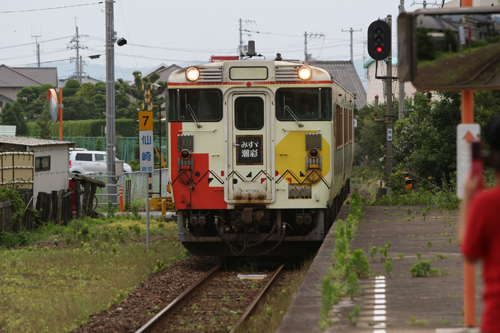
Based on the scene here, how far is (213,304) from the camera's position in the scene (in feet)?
30.5

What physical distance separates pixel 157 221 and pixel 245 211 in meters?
8.81

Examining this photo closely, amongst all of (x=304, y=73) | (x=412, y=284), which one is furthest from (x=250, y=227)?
(x=412, y=284)

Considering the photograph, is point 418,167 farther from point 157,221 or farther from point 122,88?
point 122,88

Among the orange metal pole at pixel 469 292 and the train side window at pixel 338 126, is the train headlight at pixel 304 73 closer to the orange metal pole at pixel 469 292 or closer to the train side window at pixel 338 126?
the train side window at pixel 338 126

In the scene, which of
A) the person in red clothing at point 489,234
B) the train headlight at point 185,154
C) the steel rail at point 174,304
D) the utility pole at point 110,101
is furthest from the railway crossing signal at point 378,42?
the person in red clothing at point 489,234

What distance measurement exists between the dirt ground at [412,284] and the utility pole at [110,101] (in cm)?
1108

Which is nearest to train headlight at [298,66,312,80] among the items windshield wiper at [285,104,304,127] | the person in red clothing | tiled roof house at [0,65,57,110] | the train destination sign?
windshield wiper at [285,104,304,127]

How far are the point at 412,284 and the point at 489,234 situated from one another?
473 centimetres

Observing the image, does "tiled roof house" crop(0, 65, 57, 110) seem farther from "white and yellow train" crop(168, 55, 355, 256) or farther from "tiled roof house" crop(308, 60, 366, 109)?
"white and yellow train" crop(168, 55, 355, 256)

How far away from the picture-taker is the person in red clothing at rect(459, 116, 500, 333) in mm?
3363

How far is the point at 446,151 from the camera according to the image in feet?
66.0

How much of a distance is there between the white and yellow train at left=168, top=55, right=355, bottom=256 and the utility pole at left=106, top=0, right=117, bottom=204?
11.3m

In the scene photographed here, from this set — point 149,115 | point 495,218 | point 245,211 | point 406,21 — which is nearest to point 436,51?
point 406,21

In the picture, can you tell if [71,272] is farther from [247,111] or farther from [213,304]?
[247,111]
